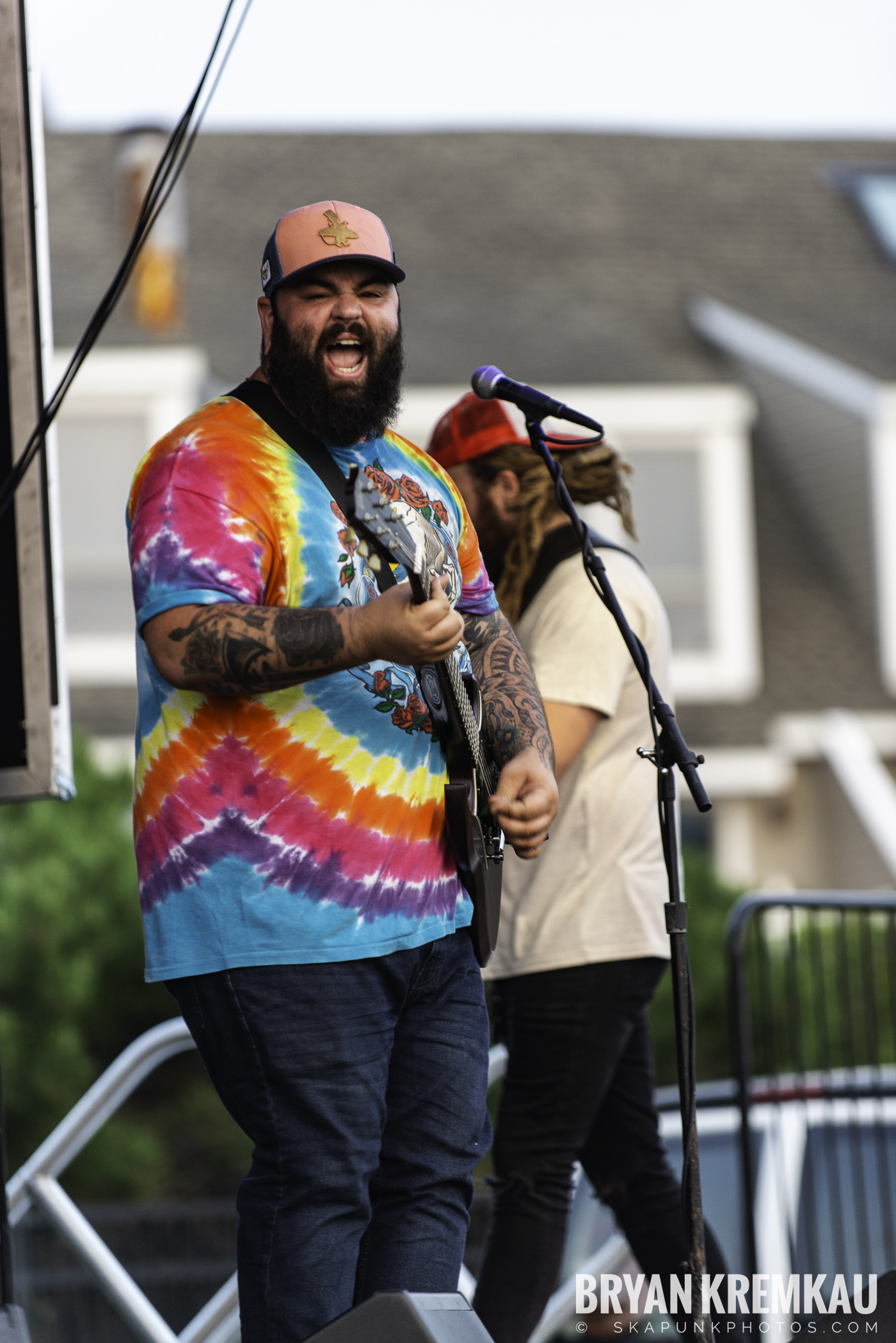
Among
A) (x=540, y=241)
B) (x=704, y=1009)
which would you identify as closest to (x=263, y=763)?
(x=704, y=1009)

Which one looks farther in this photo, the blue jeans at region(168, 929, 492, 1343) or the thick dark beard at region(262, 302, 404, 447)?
the thick dark beard at region(262, 302, 404, 447)

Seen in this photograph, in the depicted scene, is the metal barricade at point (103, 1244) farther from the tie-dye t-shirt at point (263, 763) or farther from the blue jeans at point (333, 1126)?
the tie-dye t-shirt at point (263, 763)

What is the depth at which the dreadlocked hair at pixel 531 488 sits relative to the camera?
11.3ft

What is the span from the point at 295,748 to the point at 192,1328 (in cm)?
211

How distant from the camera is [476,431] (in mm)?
3496

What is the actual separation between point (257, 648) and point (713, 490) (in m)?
13.7

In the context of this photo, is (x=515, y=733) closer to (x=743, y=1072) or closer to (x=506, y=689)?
(x=506, y=689)

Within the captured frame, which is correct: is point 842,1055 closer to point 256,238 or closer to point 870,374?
point 870,374

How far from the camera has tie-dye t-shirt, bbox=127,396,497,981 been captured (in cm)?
232

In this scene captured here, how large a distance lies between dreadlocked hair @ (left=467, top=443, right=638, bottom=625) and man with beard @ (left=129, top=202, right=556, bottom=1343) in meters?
0.92

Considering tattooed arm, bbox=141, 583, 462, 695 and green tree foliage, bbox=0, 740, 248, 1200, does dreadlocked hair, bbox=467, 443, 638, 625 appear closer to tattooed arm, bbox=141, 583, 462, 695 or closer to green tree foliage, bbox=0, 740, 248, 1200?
tattooed arm, bbox=141, 583, 462, 695

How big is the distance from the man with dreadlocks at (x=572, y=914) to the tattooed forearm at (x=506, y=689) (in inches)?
17.7

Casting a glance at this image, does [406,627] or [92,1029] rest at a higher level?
[406,627]

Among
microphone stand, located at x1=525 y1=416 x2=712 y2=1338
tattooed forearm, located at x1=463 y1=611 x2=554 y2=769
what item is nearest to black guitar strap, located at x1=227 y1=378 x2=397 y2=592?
tattooed forearm, located at x1=463 y1=611 x2=554 y2=769
